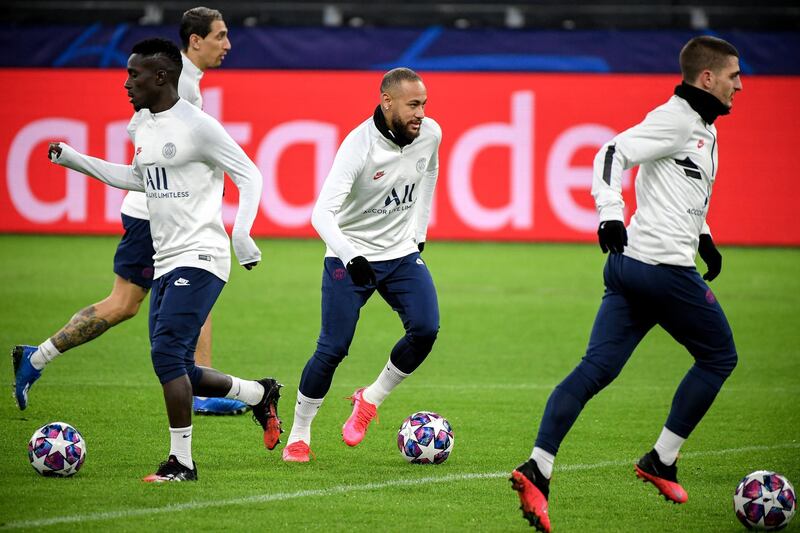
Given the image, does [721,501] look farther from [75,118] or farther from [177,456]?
[75,118]

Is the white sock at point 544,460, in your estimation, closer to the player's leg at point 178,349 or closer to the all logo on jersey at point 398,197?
the player's leg at point 178,349

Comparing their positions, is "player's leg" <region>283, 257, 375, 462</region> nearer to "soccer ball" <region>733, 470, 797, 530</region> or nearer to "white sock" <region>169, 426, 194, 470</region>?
"white sock" <region>169, 426, 194, 470</region>

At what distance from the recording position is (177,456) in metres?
6.66

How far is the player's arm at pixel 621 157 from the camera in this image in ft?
19.2

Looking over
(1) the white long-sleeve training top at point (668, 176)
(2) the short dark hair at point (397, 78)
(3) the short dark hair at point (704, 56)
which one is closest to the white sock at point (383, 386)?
(2) the short dark hair at point (397, 78)

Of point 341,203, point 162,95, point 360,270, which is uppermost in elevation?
point 162,95

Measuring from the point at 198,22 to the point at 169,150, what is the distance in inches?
81.9

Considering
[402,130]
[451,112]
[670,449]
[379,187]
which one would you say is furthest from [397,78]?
[451,112]

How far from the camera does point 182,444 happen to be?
21.8 feet

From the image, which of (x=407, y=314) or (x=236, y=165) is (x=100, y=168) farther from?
(x=407, y=314)

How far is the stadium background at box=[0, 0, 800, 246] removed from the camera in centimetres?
1986

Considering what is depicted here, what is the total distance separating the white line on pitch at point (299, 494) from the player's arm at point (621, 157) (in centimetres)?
172

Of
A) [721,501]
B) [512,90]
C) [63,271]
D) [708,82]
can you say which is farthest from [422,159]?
[512,90]

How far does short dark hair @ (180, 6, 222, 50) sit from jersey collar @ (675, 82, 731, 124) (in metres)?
3.56
